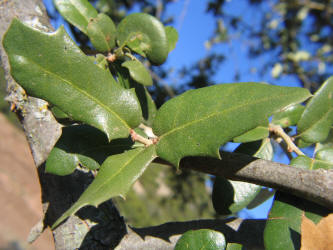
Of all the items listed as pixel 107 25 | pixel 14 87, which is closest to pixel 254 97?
pixel 107 25

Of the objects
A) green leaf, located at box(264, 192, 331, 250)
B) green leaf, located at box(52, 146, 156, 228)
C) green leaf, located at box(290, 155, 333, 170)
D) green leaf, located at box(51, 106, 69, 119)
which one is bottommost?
green leaf, located at box(264, 192, 331, 250)

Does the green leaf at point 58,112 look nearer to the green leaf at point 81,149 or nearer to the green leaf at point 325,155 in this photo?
the green leaf at point 81,149

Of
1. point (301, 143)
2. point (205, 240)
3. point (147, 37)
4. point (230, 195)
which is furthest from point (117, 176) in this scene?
point (301, 143)

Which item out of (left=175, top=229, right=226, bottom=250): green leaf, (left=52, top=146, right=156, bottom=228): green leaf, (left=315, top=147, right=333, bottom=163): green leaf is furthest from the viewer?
(left=315, top=147, right=333, bottom=163): green leaf

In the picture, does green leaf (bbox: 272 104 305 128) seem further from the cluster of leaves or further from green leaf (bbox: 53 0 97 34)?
green leaf (bbox: 53 0 97 34)

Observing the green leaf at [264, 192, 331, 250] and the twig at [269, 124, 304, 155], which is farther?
the twig at [269, 124, 304, 155]

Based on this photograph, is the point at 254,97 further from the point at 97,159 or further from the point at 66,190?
the point at 66,190

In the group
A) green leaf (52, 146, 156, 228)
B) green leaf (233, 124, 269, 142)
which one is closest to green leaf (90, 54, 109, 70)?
green leaf (52, 146, 156, 228)
